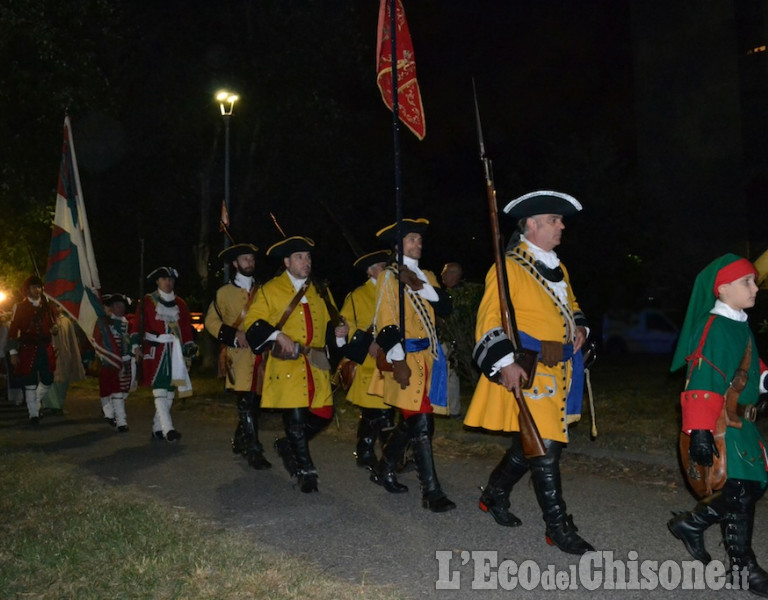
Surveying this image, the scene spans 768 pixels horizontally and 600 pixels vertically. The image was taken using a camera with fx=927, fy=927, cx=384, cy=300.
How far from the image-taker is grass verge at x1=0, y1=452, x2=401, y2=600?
15.2ft

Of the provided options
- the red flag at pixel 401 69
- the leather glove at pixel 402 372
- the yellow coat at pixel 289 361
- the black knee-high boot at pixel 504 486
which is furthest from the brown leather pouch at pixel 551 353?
the red flag at pixel 401 69

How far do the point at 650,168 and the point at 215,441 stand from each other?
35.2 m

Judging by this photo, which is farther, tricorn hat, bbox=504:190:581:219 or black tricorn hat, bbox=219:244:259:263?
black tricorn hat, bbox=219:244:259:263

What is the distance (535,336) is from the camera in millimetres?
5375

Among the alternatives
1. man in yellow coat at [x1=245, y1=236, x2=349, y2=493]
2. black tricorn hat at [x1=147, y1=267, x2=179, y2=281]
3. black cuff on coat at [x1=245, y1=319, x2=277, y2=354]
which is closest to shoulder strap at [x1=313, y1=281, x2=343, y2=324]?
man in yellow coat at [x1=245, y1=236, x2=349, y2=493]

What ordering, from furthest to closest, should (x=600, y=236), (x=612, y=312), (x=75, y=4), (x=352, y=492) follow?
(x=600, y=236) → (x=75, y=4) → (x=612, y=312) → (x=352, y=492)

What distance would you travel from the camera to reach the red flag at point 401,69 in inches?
312

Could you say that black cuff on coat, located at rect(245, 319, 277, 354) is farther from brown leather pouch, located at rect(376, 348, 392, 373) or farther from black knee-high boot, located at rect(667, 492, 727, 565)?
black knee-high boot, located at rect(667, 492, 727, 565)

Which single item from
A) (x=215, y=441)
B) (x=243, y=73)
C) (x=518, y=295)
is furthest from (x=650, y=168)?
(x=518, y=295)

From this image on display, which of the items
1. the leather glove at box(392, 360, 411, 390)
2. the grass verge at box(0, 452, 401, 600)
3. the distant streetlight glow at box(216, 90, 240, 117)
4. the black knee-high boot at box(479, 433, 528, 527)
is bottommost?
the grass verge at box(0, 452, 401, 600)

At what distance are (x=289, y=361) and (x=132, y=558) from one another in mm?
2418

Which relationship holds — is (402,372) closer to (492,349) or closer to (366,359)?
(366,359)

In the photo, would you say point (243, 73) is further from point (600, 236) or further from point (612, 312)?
point (612, 312)

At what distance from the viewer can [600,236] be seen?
25031 millimetres
